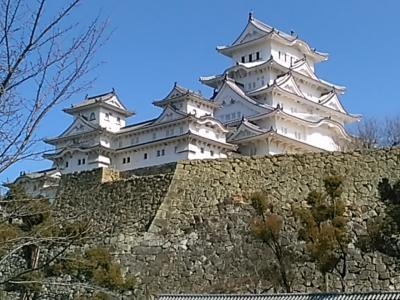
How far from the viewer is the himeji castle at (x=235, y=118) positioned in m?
28.3

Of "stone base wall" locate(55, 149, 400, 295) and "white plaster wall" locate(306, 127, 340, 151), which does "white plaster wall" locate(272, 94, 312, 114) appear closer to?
"white plaster wall" locate(306, 127, 340, 151)

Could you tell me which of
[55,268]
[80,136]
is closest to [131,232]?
[55,268]

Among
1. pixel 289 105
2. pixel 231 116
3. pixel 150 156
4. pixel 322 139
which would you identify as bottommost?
pixel 150 156

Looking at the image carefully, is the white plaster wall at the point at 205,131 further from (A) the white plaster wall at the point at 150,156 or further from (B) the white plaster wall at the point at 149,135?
(A) the white plaster wall at the point at 150,156

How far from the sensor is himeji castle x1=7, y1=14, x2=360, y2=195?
28281 mm

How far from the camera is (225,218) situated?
12.8 m

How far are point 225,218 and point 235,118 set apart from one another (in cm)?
1831

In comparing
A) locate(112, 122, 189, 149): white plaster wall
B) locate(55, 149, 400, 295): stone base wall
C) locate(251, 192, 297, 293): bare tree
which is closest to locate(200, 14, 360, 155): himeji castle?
locate(112, 122, 189, 149): white plaster wall

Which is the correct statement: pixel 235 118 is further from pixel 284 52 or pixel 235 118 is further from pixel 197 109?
pixel 284 52

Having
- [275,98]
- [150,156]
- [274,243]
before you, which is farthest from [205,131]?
[274,243]

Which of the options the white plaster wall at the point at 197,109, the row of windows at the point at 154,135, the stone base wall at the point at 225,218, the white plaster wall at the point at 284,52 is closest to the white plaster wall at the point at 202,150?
the row of windows at the point at 154,135

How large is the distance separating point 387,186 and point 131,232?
19.6 feet

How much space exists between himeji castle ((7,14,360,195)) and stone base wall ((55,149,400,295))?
13.6 meters

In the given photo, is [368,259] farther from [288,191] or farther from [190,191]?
[190,191]
